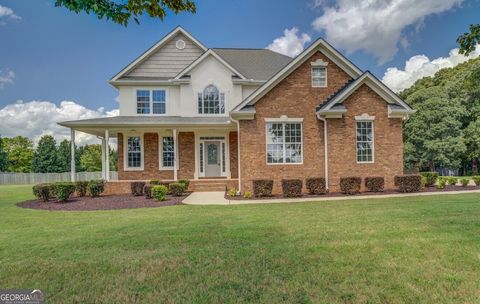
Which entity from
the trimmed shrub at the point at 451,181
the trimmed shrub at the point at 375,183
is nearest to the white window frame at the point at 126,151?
the trimmed shrub at the point at 375,183

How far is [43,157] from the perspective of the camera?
53500 mm

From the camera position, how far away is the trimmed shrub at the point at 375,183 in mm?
14555

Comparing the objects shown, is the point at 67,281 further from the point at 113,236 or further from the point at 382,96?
the point at 382,96

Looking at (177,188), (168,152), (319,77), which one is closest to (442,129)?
(319,77)

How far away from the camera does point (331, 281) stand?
13.0 ft

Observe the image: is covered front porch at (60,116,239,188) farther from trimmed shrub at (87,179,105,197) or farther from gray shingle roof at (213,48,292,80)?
gray shingle roof at (213,48,292,80)

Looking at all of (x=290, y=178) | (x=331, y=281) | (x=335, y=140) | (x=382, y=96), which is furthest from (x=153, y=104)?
(x=331, y=281)

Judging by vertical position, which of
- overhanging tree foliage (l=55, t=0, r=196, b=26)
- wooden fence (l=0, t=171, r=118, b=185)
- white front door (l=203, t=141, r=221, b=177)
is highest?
overhanging tree foliage (l=55, t=0, r=196, b=26)

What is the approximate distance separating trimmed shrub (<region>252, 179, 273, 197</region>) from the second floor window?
925cm

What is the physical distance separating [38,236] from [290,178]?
10858mm

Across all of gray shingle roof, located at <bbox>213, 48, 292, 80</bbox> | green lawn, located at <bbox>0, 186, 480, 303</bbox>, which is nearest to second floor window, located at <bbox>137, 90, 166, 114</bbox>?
gray shingle roof, located at <bbox>213, 48, 292, 80</bbox>

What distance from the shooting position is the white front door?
19.2 metres

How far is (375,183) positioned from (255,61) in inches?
488

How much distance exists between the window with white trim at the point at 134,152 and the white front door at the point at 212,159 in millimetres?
4196
